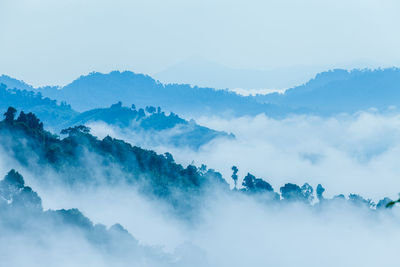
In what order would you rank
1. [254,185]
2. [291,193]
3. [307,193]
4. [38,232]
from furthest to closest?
[307,193], [291,193], [254,185], [38,232]

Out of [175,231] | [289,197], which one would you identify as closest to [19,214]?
[175,231]

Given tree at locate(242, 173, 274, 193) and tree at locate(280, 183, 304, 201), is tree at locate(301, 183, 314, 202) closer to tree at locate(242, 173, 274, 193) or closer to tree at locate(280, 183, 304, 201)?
tree at locate(280, 183, 304, 201)

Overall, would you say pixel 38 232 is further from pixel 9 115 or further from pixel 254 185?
pixel 254 185

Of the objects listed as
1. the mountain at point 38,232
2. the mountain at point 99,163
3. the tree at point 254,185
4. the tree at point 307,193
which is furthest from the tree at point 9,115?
the tree at point 307,193

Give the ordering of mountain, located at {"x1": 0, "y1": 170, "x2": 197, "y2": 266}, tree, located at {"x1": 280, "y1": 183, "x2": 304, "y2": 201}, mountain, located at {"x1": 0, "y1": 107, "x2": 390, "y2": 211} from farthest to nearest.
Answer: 1. tree, located at {"x1": 280, "y1": 183, "x2": 304, "y2": 201}
2. mountain, located at {"x1": 0, "y1": 107, "x2": 390, "y2": 211}
3. mountain, located at {"x1": 0, "y1": 170, "x2": 197, "y2": 266}

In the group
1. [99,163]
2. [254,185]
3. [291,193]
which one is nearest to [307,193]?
[291,193]

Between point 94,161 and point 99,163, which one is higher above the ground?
point 99,163

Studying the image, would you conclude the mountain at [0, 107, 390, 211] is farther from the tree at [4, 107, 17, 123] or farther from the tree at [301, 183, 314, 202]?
the tree at [301, 183, 314, 202]

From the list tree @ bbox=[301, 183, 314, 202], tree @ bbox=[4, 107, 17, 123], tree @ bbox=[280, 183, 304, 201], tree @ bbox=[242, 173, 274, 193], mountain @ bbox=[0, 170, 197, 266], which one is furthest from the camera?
tree @ bbox=[301, 183, 314, 202]

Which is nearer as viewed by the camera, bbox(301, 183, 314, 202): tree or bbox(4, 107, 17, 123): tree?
bbox(4, 107, 17, 123): tree

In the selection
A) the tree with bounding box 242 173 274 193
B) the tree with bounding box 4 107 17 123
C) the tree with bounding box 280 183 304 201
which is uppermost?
the tree with bounding box 280 183 304 201

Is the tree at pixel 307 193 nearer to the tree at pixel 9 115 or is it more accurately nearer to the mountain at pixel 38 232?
the tree at pixel 9 115

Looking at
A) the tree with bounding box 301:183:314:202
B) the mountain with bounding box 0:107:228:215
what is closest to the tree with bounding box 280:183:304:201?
the tree with bounding box 301:183:314:202

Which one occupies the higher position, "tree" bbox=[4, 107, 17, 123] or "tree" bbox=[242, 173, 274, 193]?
"tree" bbox=[242, 173, 274, 193]
